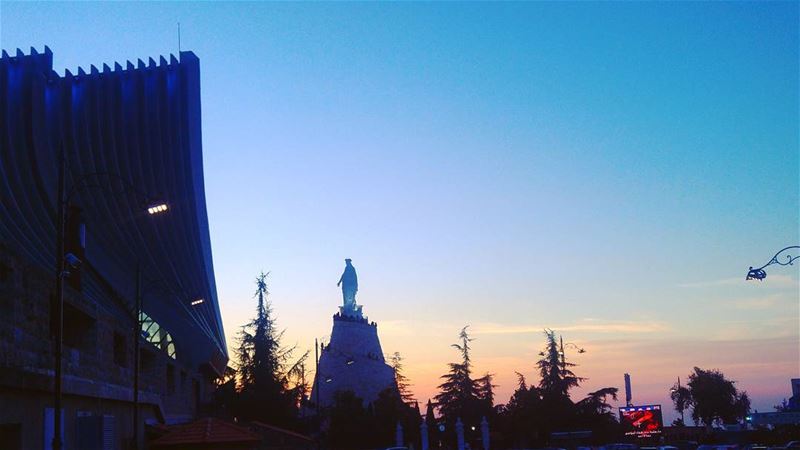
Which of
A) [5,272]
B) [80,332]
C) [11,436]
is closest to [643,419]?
[80,332]

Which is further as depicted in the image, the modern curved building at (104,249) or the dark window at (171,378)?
the dark window at (171,378)

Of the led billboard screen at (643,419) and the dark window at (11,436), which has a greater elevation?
the dark window at (11,436)

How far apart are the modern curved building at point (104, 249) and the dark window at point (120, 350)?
0.04 metres

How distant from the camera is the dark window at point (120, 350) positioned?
94.6 feet

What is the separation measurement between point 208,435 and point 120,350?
8.00 meters

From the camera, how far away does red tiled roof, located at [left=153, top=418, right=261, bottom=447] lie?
74.3 ft

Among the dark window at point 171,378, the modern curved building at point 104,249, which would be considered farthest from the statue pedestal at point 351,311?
the dark window at point 171,378

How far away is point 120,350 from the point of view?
29.1 m

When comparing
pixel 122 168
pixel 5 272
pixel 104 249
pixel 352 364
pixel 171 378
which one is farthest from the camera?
pixel 352 364

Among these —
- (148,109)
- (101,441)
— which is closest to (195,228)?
(148,109)

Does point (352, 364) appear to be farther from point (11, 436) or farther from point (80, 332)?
point (11, 436)

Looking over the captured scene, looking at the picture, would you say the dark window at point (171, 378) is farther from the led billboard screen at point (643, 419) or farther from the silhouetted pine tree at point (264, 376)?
the led billboard screen at point (643, 419)

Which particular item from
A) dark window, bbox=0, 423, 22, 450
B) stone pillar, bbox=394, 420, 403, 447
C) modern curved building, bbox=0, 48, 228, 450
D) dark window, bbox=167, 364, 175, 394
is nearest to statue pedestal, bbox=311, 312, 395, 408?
modern curved building, bbox=0, 48, 228, 450

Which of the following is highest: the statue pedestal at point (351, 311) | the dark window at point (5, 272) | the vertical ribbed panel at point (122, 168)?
the vertical ribbed panel at point (122, 168)
